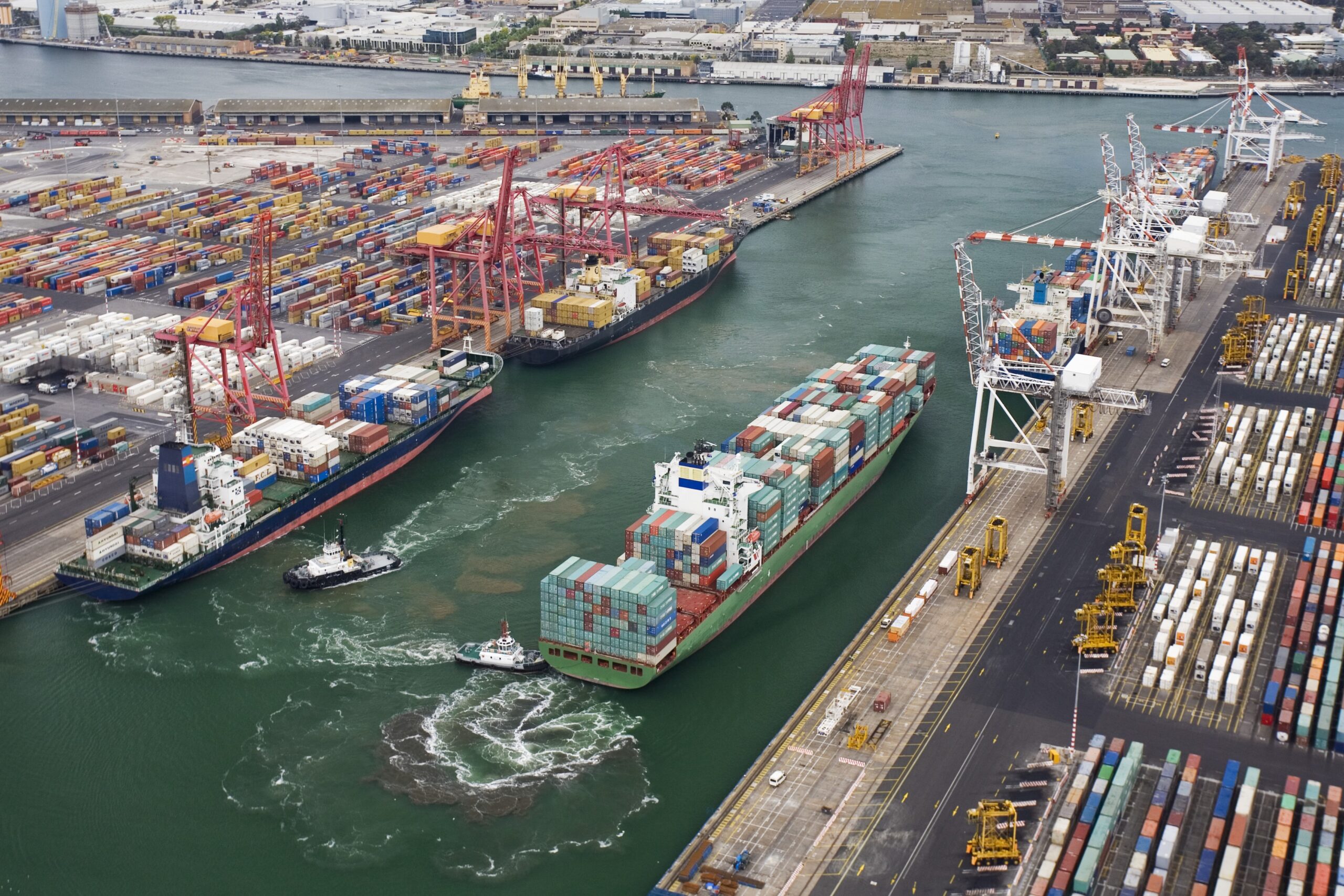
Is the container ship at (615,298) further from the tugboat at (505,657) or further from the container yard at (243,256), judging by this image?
the tugboat at (505,657)

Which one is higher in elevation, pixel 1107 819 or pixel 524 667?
pixel 1107 819

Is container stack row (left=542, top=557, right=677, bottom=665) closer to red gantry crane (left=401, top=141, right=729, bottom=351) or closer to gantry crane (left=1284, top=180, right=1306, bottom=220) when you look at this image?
red gantry crane (left=401, top=141, right=729, bottom=351)

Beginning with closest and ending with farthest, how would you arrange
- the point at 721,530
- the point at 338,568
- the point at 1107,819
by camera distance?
1. the point at 1107,819
2. the point at 721,530
3. the point at 338,568

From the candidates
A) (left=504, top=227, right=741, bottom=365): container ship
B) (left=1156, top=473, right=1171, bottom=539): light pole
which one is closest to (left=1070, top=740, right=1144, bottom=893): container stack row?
(left=1156, top=473, right=1171, bottom=539): light pole

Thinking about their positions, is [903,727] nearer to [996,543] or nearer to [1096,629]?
[1096,629]

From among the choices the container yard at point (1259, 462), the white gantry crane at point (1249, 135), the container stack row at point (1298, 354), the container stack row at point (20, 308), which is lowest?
the container yard at point (1259, 462)

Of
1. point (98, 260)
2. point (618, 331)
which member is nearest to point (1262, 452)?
point (618, 331)

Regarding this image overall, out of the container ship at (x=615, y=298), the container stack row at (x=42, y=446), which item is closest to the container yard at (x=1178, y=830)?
the container stack row at (x=42, y=446)

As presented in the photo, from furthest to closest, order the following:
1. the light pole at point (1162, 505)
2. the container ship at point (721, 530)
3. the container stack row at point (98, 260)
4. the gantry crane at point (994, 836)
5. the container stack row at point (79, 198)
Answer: the container stack row at point (79, 198), the container stack row at point (98, 260), the light pole at point (1162, 505), the container ship at point (721, 530), the gantry crane at point (994, 836)
